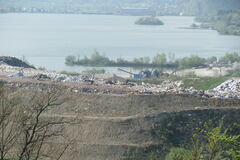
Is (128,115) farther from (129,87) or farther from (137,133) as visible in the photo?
(129,87)

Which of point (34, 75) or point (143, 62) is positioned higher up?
point (34, 75)

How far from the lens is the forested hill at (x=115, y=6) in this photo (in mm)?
65812

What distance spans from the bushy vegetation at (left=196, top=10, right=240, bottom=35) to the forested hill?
338 inches

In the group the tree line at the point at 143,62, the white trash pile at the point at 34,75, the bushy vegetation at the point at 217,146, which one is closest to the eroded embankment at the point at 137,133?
the bushy vegetation at the point at 217,146

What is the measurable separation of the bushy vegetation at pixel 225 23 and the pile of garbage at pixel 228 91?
32716 millimetres

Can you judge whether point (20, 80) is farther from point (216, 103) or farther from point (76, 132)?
point (216, 103)

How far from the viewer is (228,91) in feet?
40.5

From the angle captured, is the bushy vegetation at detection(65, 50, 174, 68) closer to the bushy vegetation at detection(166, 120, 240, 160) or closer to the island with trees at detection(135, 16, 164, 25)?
the bushy vegetation at detection(166, 120, 240, 160)

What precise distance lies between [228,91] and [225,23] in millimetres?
37383

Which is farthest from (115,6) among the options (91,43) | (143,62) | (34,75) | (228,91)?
(228,91)

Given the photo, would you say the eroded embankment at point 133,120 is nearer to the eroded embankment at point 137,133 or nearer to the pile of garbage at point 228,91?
the eroded embankment at point 137,133

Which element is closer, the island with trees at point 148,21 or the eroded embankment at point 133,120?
the eroded embankment at point 133,120

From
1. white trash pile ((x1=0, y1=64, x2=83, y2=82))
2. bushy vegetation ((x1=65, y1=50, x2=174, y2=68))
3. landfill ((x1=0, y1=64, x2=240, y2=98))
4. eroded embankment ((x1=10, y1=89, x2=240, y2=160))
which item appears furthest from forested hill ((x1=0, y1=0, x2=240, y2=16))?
eroded embankment ((x1=10, y1=89, x2=240, y2=160))

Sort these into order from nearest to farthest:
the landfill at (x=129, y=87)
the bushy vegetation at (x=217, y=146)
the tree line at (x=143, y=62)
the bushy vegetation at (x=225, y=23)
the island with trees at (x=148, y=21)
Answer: the bushy vegetation at (x=217, y=146) → the landfill at (x=129, y=87) → the tree line at (x=143, y=62) → the bushy vegetation at (x=225, y=23) → the island with trees at (x=148, y=21)
